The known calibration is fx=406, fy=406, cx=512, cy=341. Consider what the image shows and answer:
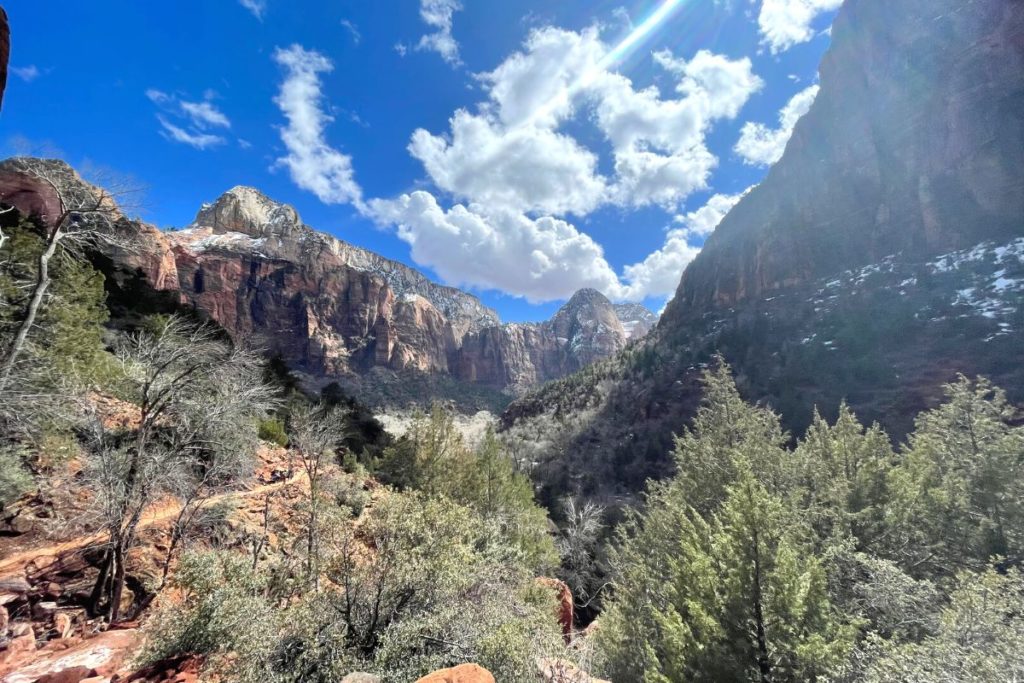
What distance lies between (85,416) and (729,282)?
102286 millimetres

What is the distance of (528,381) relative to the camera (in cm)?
19425

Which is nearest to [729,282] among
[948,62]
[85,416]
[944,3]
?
[948,62]

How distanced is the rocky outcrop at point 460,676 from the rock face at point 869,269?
37508mm

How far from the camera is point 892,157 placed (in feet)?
239

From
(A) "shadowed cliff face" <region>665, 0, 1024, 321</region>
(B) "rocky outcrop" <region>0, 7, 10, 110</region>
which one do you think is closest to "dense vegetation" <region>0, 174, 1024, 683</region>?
(B) "rocky outcrop" <region>0, 7, 10, 110</region>

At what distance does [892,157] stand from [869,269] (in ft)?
82.4

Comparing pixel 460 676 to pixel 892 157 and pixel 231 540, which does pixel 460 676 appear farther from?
pixel 892 157

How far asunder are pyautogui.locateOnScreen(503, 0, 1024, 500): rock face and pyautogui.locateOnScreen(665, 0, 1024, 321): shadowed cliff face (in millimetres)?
290

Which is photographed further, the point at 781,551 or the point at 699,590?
the point at 699,590

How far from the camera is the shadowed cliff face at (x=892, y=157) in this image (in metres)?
58.1

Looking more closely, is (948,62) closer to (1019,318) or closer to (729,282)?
(729,282)

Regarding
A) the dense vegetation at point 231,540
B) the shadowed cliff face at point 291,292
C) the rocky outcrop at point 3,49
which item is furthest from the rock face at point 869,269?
the shadowed cliff face at point 291,292

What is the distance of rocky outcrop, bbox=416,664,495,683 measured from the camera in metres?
5.16

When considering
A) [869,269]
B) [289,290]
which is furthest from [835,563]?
[289,290]
